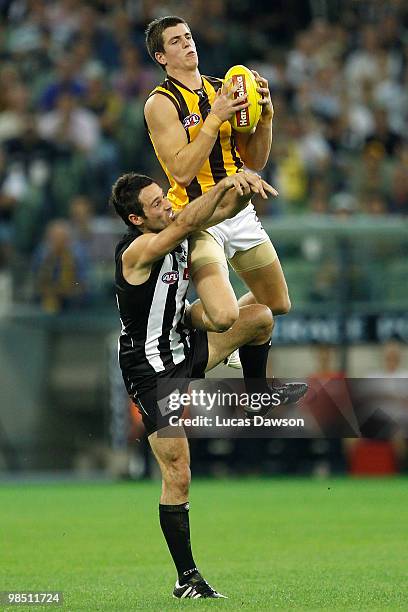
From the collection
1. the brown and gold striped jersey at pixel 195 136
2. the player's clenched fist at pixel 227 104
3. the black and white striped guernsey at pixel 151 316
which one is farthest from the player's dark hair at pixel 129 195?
the player's clenched fist at pixel 227 104

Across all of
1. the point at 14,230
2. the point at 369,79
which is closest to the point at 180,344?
the point at 14,230

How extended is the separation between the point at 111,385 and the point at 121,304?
8.13 m

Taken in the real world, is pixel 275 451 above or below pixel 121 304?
below

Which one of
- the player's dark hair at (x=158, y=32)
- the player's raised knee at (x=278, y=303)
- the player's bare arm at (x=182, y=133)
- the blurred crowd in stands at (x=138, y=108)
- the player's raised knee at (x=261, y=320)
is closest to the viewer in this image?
the player's bare arm at (x=182, y=133)

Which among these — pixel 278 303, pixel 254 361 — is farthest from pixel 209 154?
pixel 254 361

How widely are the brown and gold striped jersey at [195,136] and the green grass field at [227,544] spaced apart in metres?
2.44

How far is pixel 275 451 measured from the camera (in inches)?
626

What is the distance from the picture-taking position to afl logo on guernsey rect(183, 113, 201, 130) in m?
8.12

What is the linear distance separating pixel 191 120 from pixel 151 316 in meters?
1.21

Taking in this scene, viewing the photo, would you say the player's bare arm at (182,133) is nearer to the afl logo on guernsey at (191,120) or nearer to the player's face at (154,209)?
the afl logo on guernsey at (191,120)

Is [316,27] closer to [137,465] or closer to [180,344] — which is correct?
[137,465]

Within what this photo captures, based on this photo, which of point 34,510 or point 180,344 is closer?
point 180,344

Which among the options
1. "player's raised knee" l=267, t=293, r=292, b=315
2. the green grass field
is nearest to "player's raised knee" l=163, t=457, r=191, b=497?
the green grass field

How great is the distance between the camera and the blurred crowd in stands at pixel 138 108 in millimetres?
16719
